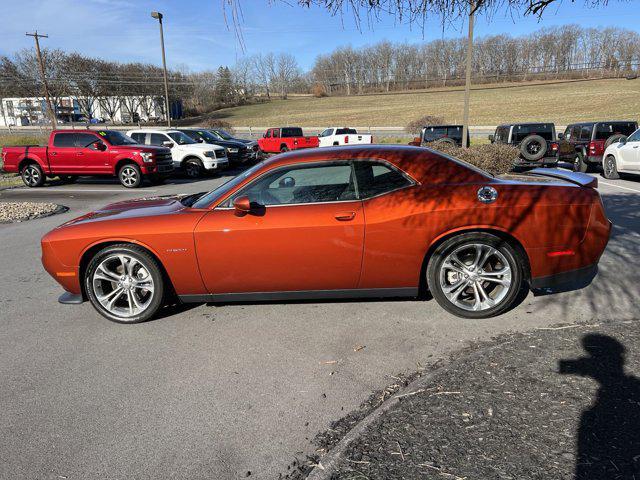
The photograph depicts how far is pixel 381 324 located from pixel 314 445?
1610 mm

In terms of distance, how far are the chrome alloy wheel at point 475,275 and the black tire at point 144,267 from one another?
2498 mm

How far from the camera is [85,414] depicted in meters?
2.80

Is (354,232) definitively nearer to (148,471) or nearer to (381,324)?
(381,324)

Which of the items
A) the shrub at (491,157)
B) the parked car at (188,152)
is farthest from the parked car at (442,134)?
the parked car at (188,152)

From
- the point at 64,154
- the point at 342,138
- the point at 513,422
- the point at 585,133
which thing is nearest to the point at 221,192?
the point at 513,422

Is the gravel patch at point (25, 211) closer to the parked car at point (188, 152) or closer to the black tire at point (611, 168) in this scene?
the parked car at point (188, 152)

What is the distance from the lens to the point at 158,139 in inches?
690

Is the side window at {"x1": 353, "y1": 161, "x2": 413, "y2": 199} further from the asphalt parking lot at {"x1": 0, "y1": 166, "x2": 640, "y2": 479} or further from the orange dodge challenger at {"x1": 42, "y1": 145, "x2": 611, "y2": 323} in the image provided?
the asphalt parking lot at {"x1": 0, "y1": 166, "x2": 640, "y2": 479}

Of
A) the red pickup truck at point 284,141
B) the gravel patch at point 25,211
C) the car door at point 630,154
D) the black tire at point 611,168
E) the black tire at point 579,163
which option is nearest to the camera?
the gravel patch at point 25,211

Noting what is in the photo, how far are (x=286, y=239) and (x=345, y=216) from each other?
0.53m

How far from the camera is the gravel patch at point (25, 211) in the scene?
9297 millimetres

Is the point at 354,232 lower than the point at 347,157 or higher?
lower

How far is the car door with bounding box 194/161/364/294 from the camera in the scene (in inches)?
148

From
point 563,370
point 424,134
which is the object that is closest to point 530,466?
point 563,370
